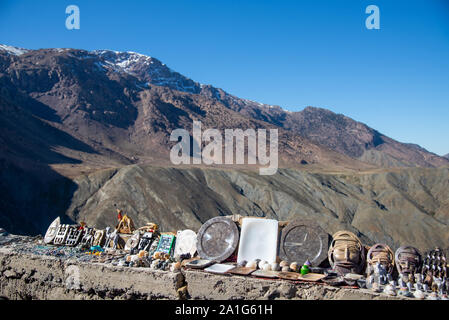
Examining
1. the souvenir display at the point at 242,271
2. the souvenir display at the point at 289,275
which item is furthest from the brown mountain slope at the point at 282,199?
the souvenir display at the point at 289,275

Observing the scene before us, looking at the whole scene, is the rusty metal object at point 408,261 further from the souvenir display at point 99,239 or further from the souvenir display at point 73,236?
the souvenir display at point 73,236

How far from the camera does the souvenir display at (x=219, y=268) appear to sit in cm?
506

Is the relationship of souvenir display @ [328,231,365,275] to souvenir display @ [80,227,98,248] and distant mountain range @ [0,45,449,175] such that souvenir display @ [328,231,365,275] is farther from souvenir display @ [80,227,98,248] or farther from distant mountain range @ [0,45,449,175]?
distant mountain range @ [0,45,449,175]

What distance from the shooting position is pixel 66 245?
7.42 m

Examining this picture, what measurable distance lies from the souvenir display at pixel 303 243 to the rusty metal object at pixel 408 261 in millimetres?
982

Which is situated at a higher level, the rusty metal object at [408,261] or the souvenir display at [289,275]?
the rusty metal object at [408,261]

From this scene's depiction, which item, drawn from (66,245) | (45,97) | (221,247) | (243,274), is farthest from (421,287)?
(45,97)

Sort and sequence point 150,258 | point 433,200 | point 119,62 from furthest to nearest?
point 119,62 → point 433,200 → point 150,258

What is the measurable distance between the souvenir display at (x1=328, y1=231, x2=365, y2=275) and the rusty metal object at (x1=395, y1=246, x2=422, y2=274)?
47 centimetres

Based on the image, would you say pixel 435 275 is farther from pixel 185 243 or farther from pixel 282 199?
pixel 282 199

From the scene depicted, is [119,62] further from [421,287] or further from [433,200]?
[421,287]

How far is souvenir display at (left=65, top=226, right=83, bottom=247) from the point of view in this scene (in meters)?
7.46
